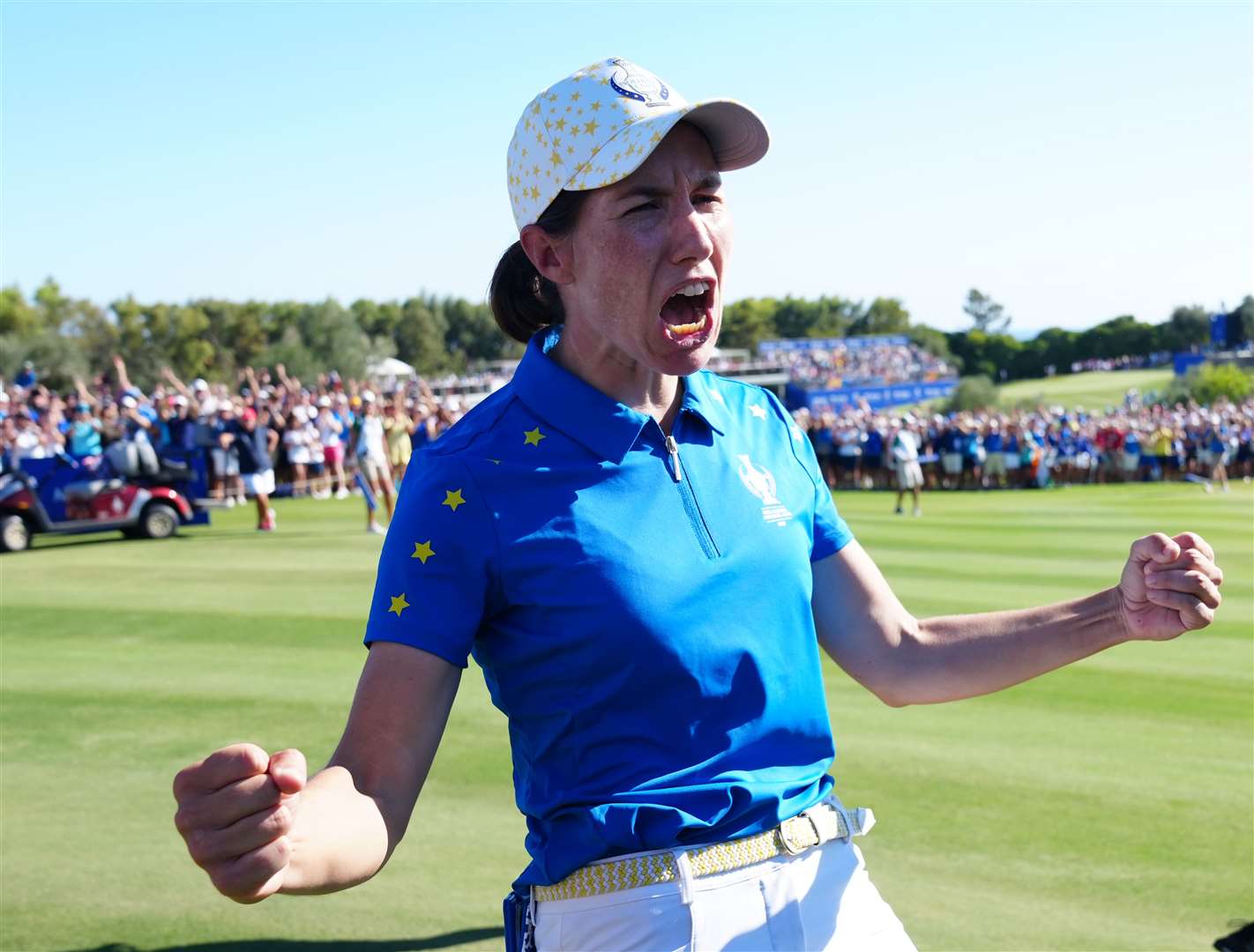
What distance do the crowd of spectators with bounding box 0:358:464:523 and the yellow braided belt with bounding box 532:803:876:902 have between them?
17.7 m

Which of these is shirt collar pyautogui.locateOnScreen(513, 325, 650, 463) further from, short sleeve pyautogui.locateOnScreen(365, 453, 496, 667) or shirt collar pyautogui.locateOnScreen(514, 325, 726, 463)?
short sleeve pyautogui.locateOnScreen(365, 453, 496, 667)

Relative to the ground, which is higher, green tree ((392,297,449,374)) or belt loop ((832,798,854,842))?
green tree ((392,297,449,374))

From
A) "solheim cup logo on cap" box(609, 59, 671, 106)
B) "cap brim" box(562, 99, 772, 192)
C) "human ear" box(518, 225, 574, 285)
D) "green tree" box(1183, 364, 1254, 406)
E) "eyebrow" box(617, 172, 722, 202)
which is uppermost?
"solheim cup logo on cap" box(609, 59, 671, 106)

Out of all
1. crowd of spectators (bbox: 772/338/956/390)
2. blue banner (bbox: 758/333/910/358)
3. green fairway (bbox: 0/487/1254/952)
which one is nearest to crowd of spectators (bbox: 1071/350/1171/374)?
crowd of spectators (bbox: 772/338/956/390)

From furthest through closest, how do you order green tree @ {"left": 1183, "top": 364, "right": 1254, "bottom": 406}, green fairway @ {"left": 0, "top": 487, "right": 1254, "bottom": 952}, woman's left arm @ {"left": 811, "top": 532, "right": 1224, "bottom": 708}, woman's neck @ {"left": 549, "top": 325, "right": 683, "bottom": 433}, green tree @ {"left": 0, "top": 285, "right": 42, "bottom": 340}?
green tree @ {"left": 0, "top": 285, "right": 42, "bottom": 340} < green tree @ {"left": 1183, "top": 364, "right": 1254, "bottom": 406} < green fairway @ {"left": 0, "top": 487, "right": 1254, "bottom": 952} < woman's left arm @ {"left": 811, "top": 532, "right": 1224, "bottom": 708} < woman's neck @ {"left": 549, "top": 325, "right": 683, "bottom": 433}

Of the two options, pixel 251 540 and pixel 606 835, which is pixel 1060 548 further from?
pixel 606 835

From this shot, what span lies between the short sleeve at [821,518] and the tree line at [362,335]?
52.0 m

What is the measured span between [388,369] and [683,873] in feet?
216

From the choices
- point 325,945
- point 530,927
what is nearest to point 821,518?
point 530,927

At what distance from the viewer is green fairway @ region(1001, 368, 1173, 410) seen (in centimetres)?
9100

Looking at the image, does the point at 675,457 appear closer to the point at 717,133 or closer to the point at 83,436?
the point at 717,133

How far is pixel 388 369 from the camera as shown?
6681cm

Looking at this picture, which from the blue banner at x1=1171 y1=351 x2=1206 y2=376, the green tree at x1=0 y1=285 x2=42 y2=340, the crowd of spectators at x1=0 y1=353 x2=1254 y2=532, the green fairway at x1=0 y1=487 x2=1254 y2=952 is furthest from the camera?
the blue banner at x1=1171 y1=351 x2=1206 y2=376

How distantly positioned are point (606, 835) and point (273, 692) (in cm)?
725
